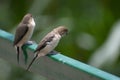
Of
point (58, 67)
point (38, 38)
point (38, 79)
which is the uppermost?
point (58, 67)

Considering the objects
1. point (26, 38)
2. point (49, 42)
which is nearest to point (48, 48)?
point (49, 42)

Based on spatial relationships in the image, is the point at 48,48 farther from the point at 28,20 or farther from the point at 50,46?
the point at 28,20

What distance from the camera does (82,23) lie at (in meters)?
2.09

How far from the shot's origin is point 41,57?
72.5 inches

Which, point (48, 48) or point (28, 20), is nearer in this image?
point (48, 48)

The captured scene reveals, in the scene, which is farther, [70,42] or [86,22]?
[70,42]

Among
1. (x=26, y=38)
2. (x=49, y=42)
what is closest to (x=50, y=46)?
(x=49, y=42)

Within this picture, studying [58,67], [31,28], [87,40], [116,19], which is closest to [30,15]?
[31,28]

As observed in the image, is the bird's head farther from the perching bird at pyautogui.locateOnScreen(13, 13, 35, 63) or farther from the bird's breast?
the bird's breast

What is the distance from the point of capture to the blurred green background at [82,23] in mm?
1879

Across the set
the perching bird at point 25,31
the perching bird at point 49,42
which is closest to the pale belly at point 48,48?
the perching bird at point 49,42

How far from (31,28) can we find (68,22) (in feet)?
0.59

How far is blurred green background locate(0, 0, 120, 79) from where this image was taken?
1.88 m

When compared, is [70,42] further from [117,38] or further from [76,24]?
[117,38]
